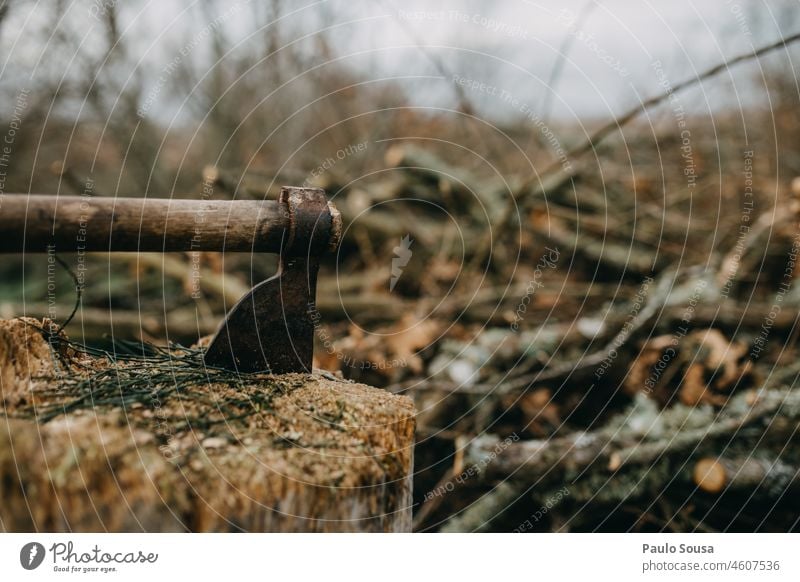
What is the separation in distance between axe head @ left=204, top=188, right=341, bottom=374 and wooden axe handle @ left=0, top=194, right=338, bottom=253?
0.01 metres

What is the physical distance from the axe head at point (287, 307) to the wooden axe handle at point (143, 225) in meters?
0.01

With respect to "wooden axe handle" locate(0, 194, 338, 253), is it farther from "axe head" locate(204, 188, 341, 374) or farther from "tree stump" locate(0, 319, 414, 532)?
"tree stump" locate(0, 319, 414, 532)

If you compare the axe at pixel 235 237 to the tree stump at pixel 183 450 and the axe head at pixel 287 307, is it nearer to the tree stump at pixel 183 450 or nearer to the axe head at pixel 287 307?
the axe head at pixel 287 307

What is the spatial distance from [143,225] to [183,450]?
0.52m

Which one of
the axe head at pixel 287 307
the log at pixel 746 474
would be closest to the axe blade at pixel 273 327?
the axe head at pixel 287 307

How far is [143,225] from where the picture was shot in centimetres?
126

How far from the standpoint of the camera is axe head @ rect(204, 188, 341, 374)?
1378 millimetres

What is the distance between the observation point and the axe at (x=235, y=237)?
1182 mm

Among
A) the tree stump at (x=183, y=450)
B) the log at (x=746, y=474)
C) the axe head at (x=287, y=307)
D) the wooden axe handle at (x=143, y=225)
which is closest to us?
the tree stump at (x=183, y=450)

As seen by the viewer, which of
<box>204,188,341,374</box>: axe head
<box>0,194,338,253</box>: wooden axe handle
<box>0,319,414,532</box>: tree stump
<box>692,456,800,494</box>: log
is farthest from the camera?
<box>692,456,800,494</box>: log

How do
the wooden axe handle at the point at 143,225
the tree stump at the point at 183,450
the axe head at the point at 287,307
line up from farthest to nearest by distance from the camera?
the axe head at the point at 287,307, the wooden axe handle at the point at 143,225, the tree stump at the point at 183,450

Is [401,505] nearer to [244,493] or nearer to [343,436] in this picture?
[343,436]

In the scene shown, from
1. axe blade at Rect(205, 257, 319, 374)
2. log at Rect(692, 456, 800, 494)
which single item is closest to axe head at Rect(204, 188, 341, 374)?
axe blade at Rect(205, 257, 319, 374)

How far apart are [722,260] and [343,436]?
3006mm
